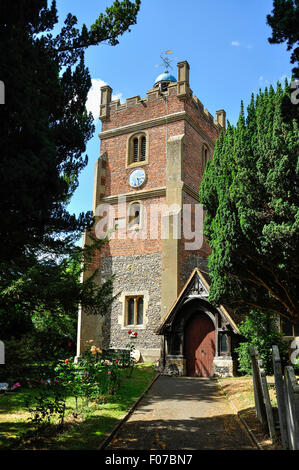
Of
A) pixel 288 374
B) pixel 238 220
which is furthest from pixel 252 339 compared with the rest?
pixel 288 374

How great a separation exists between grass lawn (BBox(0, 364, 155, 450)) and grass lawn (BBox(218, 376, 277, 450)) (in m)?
2.64

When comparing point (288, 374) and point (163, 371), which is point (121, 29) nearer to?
point (288, 374)

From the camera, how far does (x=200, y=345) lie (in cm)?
1659

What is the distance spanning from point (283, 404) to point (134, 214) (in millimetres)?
17005

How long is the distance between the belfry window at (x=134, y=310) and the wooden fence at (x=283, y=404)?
13395 millimetres

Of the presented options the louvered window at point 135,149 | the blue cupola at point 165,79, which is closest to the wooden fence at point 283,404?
the louvered window at point 135,149

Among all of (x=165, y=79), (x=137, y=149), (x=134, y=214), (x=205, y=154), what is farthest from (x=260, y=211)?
(x=165, y=79)

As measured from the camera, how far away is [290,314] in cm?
977

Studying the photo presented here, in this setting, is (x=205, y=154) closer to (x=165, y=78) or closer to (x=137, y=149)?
(x=137, y=149)

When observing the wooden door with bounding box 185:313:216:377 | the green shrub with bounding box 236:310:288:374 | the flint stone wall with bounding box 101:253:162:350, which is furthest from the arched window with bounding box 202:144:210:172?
the green shrub with bounding box 236:310:288:374

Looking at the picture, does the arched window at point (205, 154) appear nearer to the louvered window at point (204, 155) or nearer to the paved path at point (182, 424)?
the louvered window at point (204, 155)

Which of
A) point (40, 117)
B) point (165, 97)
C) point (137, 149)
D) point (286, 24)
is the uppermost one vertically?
point (165, 97)

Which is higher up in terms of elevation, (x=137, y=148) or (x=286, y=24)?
(x=137, y=148)

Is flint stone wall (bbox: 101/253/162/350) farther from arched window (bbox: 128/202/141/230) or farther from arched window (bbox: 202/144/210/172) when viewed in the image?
arched window (bbox: 202/144/210/172)
